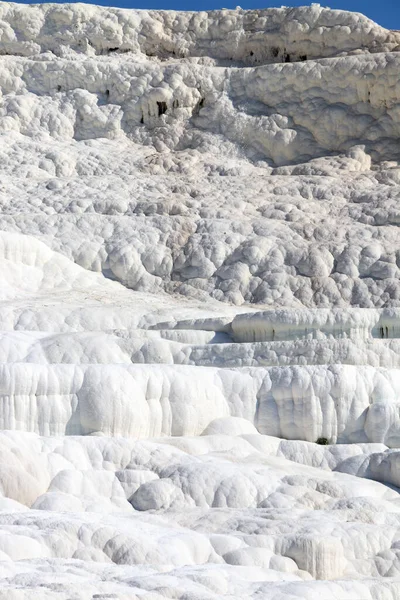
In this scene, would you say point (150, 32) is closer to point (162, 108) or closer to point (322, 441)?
point (162, 108)

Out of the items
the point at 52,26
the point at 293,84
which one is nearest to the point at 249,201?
the point at 293,84

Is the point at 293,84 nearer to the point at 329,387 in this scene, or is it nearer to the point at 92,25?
the point at 92,25

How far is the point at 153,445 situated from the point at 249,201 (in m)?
14.1

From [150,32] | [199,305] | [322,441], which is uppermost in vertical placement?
[150,32]

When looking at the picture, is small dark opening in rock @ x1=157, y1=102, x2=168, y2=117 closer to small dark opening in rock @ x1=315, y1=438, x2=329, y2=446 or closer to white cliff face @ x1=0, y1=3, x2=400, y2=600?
white cliff face @ x1=0, y1=3, x2=400, y2=600

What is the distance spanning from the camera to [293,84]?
34094mm

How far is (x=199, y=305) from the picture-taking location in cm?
2694

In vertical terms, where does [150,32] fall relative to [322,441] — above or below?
above

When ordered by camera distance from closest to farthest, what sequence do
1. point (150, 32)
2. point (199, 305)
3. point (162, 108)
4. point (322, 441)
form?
point (322, 441), point (199, 305), point (162, 108), point (150, 32)

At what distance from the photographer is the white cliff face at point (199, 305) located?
14.6 m

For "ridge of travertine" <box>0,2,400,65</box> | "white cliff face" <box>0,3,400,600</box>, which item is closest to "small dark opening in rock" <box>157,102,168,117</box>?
"white cliff face" <box>0,3,400,600</box>

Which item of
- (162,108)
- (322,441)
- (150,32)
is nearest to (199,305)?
(322,441)

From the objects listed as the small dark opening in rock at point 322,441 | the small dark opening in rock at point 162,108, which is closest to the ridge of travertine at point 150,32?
the small dark opening in rock at point 162,108

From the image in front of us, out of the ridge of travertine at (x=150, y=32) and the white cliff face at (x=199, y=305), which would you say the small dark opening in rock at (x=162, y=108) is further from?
the ridge of travertine at (x=150, y=32)
